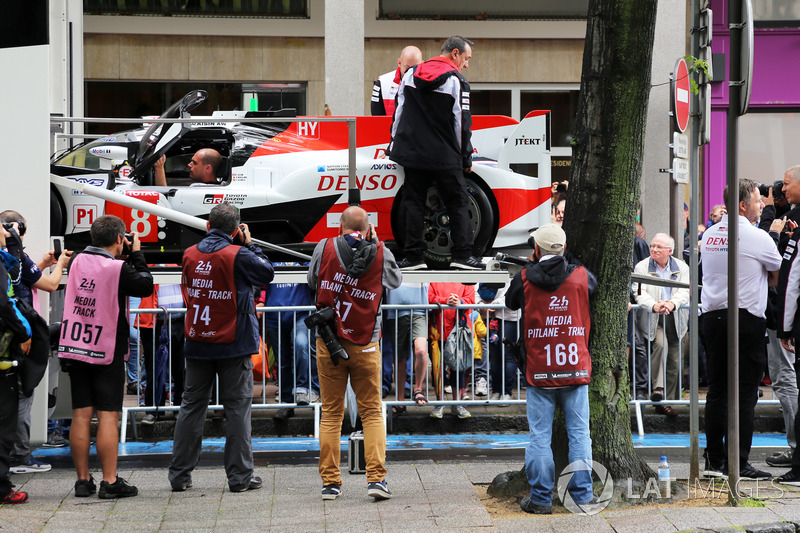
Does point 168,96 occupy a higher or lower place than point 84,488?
higher

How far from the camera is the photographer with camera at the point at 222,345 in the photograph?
7258 mm

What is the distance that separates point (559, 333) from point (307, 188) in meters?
3.41

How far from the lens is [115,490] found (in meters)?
7.04

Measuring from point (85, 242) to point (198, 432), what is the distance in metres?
2.60

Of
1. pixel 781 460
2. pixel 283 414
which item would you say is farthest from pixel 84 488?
pixel 781 460

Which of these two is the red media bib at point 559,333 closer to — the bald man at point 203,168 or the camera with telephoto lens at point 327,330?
the camera with telephoto lens at point 327,330

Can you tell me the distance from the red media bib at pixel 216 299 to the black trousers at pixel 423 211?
1.80 metres

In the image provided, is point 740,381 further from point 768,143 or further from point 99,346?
point 768,143

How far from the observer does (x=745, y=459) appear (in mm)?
7477

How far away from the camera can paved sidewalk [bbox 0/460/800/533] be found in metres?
6.19

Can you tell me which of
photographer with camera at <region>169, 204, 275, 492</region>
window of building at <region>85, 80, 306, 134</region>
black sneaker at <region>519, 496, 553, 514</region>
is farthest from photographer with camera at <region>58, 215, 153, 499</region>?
window of building at <region>85, 80, 306, 134</region>

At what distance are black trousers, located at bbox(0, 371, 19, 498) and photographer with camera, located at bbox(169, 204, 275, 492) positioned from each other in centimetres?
112

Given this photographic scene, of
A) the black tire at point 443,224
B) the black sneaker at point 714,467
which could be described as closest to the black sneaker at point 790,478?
the black sneaker at point 714,467

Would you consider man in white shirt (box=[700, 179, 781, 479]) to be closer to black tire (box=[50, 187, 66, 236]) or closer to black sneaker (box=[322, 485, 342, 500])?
black sneaker (box=[322, 485, 342, 500])
